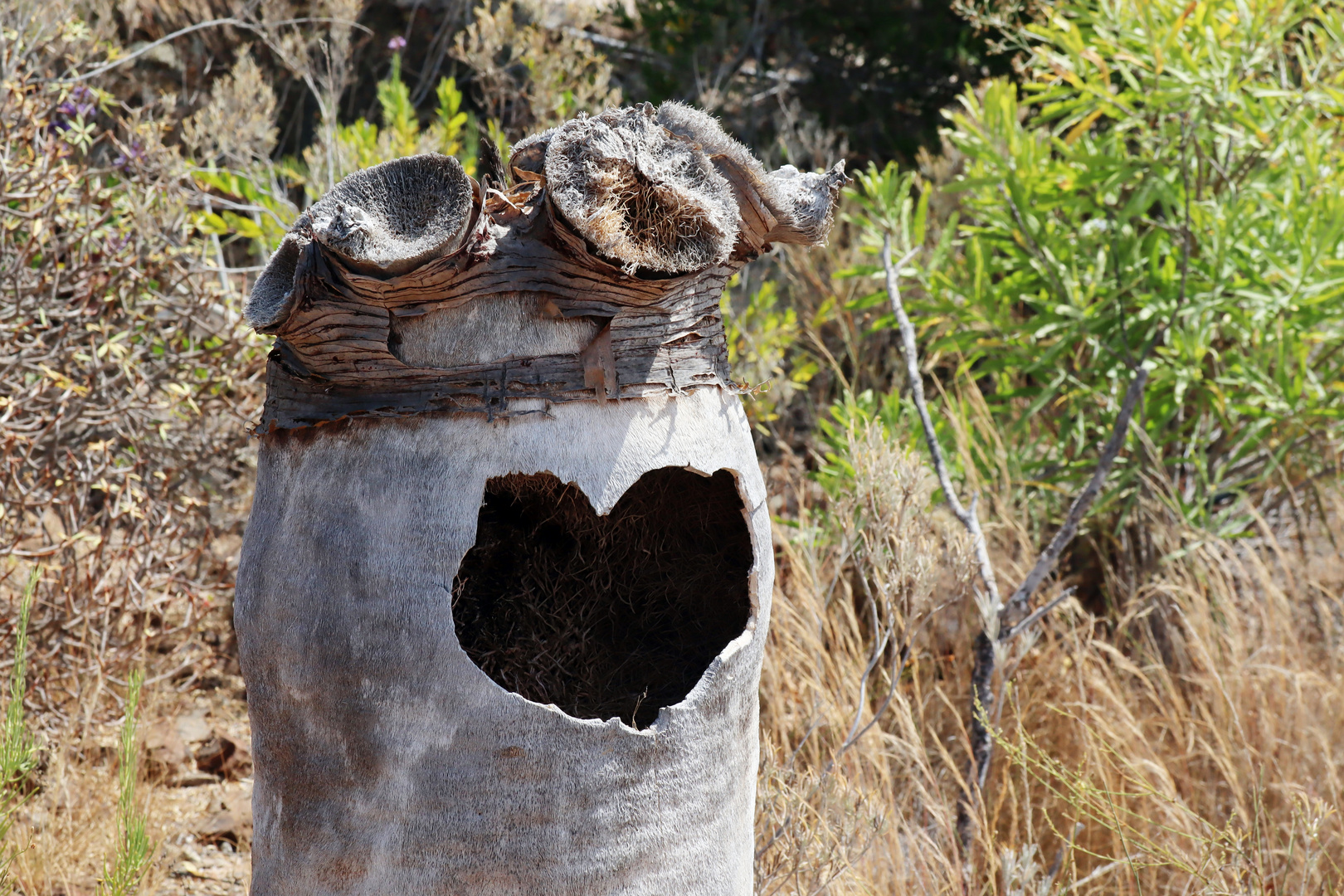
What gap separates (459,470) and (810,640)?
4.96 feet

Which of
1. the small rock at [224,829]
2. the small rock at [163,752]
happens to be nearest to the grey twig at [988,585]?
the small rock at [224,829]

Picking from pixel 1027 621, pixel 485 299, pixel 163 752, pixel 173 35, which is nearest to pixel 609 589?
pixel 485 299

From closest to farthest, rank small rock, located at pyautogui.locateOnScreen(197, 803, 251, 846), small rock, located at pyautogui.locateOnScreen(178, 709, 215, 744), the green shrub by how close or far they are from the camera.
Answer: small rock, located at pyautogui.locateOnScreen(197, 803, 251, 846)
the green shrub
small rock, located at pyautogui.locateOnScreen(178, 709, 215, 744)

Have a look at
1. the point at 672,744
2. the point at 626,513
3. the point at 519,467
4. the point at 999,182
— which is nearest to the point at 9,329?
the point at 626,513

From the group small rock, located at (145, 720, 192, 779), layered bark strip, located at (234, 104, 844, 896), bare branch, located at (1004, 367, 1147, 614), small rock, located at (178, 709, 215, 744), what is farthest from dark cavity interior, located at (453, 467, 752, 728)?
small rock, located at (178, 709, 215, 744)

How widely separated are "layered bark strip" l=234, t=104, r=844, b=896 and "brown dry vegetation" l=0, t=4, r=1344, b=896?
2.51ft

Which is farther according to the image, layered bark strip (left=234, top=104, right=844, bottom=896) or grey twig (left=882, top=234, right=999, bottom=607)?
grey twig (left=882, top=234, right=999, bottom=607)

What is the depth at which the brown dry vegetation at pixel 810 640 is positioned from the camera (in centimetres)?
238

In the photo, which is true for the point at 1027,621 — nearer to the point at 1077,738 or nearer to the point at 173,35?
the point at 1077,738

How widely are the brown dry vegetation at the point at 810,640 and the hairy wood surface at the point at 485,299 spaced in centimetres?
96

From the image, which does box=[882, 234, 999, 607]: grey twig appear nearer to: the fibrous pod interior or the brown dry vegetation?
the brown dry vegetation

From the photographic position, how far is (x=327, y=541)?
1340mm

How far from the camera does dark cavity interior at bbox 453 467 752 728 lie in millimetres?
1810

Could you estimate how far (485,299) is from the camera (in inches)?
52.0
